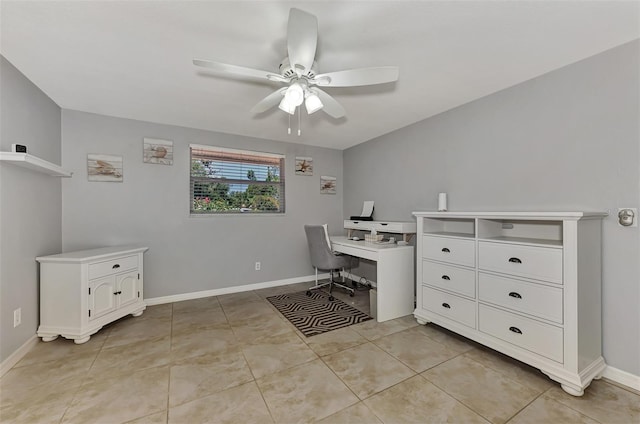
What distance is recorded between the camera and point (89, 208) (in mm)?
3084

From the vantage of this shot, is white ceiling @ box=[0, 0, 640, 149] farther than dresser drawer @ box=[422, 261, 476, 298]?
No

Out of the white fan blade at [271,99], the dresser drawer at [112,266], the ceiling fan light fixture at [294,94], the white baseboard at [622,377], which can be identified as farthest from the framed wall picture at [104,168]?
the white baseboard at [622,377]

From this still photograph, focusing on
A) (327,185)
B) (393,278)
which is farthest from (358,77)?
(327,185)

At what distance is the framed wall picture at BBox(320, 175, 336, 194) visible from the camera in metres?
4.64

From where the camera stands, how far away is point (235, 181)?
3996mm

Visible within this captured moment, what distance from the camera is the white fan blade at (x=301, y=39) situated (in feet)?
4.33

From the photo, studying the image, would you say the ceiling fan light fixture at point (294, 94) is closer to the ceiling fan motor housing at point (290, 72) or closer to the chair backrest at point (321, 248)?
the ceiling fan motor housing at point (290, 72)

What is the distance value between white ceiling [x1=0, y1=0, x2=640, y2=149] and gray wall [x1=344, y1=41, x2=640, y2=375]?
18 centimetres

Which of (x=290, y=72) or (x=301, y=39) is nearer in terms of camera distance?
(x=301, y=39)

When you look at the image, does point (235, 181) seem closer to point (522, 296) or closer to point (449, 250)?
point (449, 250)

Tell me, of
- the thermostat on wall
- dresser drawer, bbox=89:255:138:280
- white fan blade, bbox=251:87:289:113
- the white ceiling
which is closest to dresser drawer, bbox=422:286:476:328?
the white ceiling

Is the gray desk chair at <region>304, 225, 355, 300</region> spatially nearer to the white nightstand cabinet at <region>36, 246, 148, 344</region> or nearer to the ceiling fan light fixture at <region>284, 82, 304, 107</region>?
the ceiling fan light fixture at <region>284, 82, 304, 107</region>

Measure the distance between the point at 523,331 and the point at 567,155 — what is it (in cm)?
144

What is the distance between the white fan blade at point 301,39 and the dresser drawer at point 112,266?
102 inches
